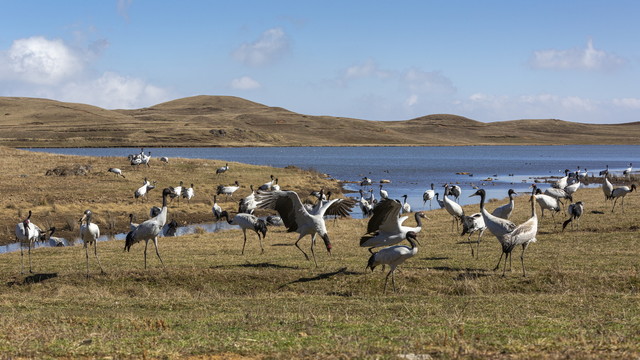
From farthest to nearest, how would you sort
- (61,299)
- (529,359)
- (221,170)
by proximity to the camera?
(221,170) → (61,299) → (529,359)

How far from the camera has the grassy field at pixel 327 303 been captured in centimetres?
896

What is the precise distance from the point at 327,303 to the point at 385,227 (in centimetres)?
433

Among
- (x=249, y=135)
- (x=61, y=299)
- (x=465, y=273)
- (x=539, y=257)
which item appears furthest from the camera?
(x=249, y=135)

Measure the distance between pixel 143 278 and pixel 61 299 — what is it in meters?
2.58

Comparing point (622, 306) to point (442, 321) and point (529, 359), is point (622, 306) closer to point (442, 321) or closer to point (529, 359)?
point (442, 321)

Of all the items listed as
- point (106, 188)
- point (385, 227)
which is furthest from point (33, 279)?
point (106, 188)

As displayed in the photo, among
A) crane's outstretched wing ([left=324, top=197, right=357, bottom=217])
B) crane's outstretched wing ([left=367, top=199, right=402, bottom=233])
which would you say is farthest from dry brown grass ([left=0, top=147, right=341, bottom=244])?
crane's outstretched wing ([left=367, top=199, right=402, bottom=233])

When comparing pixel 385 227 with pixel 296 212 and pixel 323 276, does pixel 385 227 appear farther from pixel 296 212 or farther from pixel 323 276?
pixel 296 212

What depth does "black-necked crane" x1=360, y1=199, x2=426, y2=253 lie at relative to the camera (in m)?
16.9

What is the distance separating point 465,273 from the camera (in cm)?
1627

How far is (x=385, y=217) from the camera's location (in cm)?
1708

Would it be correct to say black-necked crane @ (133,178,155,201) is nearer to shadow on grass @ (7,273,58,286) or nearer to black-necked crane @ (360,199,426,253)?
shadow on grass @ (7,273,58,286)

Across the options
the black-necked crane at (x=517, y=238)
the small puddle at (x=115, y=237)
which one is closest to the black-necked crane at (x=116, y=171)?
the small puddle at (x=115, y=237)

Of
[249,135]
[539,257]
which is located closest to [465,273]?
[539,257]
